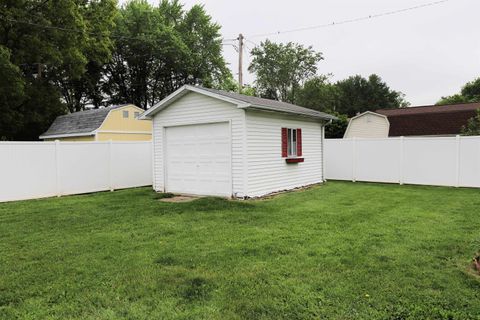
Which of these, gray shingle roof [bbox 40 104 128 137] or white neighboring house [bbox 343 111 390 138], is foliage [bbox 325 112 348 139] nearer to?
white neighboring house [bbox 343 111 390 138]

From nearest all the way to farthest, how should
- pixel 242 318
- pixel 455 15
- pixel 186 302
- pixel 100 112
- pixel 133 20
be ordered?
pixel 242 318 < pixel 186 302 < pixel 455 15 < pixel 100 112 < pixel 133 20

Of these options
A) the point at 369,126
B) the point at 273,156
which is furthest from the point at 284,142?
the point at 369,126

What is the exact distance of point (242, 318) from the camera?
2.97m

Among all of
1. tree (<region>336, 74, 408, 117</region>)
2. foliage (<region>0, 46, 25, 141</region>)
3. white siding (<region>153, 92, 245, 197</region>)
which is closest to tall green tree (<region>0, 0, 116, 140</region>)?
foliage (<region>0, 46, 25, 141</region>)

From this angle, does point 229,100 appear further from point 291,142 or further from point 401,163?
point 401,163

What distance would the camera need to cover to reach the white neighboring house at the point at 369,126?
72.3 feet

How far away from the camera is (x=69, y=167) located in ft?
35.5

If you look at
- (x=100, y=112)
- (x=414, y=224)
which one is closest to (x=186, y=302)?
(x=414, y=224)

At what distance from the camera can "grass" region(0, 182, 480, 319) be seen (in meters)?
3.15

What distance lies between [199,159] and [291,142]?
9.61 ft

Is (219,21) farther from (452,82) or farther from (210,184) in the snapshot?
(210,184)

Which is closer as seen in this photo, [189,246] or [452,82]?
[189,246]

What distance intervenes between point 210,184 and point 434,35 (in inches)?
447

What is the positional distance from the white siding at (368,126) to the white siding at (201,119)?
46.8ft
